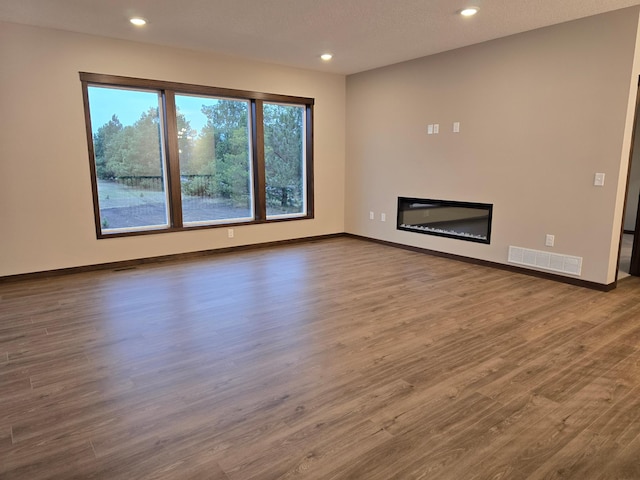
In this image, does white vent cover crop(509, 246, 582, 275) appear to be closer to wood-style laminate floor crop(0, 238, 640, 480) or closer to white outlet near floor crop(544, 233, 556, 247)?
white outlet near floor crop(544, 233, 556, 247)

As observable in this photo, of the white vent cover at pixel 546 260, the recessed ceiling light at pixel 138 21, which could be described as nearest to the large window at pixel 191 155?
the recessed ceiling light at pixel 138 21

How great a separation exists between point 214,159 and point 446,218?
3.31 metres

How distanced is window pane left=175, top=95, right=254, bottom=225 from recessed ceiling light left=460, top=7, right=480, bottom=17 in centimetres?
317

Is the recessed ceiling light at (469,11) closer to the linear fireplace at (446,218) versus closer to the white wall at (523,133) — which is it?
the white wall at (523,133)

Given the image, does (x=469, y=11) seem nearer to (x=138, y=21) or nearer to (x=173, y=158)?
(x=138, y=21)

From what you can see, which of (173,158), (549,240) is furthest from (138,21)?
(549,240)

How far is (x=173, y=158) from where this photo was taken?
5316 mm

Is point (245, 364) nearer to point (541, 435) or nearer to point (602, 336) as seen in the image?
point (541, 435)

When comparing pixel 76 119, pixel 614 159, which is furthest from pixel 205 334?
pixel 614 159

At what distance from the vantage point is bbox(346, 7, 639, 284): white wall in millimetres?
3887

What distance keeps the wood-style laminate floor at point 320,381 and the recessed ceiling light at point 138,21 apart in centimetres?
265

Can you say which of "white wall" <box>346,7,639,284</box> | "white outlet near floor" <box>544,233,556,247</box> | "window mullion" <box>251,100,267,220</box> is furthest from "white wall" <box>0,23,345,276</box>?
"white outlet near floor" <box>544,233,556,247</box>

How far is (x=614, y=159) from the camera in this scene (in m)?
3.87

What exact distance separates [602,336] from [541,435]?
59.5 inches
